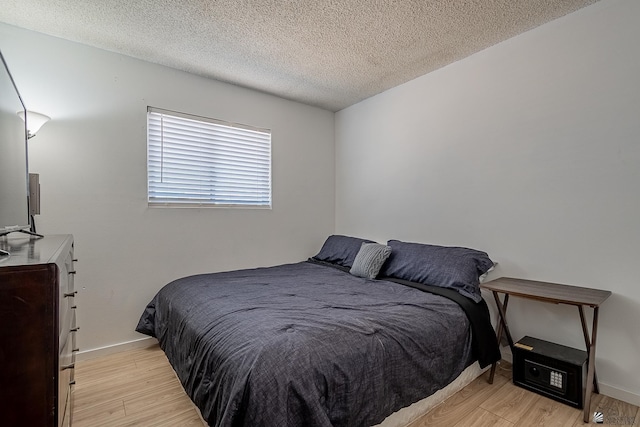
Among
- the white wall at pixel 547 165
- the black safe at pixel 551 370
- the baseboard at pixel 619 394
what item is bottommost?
the baseboard at pixel 619 394

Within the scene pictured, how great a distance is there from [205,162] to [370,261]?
6.21ft

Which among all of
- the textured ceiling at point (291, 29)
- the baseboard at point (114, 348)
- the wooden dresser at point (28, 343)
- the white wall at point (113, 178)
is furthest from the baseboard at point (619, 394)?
the baseboard at point (114, 348)

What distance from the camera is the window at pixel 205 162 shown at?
2.76 metres

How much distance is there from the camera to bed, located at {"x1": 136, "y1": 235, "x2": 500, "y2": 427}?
119 centimetres

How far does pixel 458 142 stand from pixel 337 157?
5.39 ft

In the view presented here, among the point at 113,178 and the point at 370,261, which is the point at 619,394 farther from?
the point at 113,178

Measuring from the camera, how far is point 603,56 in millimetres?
1932

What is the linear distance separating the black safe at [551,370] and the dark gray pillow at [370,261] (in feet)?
3.72

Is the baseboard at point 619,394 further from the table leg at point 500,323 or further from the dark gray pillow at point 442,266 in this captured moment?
the dark gray pillow at point 442,266

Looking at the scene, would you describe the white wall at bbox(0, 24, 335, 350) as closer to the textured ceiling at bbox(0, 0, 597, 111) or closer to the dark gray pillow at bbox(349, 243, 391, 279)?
the textured ceiling at bbox(0, 0, 597, 111)

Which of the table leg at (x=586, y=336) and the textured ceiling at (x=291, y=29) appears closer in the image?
the table leg at (x=586, y=336)

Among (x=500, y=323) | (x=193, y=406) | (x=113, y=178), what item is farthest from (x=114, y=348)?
(x=500, y=323)

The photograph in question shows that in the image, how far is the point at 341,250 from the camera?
329cm

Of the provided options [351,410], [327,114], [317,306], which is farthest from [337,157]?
[351,410]
